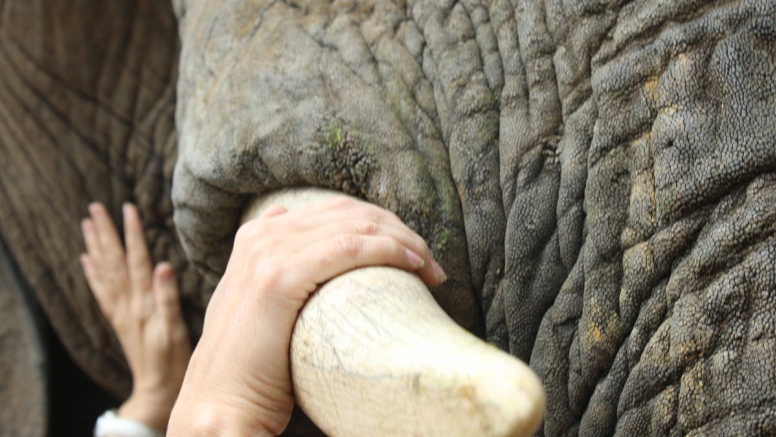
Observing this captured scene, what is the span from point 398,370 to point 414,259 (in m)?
0.22

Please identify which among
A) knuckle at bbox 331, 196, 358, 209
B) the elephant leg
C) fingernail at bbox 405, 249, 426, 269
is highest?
knuckle at bbox 331, 196, 358, 209

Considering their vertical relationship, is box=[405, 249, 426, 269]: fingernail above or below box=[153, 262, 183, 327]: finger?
above

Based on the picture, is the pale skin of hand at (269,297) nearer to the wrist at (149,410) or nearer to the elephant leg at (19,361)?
the wrist at (149,410)

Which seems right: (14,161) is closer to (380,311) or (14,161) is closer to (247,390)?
(247,390)

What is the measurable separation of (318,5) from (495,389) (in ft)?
2.27

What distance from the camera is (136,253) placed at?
67.6 inches

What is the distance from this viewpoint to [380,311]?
73 centimetres

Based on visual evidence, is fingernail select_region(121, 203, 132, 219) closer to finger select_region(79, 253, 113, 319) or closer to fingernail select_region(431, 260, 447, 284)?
finger select_region(79, 253, 113, 319)

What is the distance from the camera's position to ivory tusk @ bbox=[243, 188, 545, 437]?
1.89 feet

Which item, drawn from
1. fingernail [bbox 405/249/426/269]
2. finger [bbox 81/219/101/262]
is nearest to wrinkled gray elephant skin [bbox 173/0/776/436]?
fingernail [bbox 405/249/426/269]

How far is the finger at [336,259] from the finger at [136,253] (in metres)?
0.97

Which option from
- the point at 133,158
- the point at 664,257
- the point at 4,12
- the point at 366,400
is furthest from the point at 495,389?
the point at 4,12

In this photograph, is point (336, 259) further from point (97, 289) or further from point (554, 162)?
point (97, 289)

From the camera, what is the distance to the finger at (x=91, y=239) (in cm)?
173
